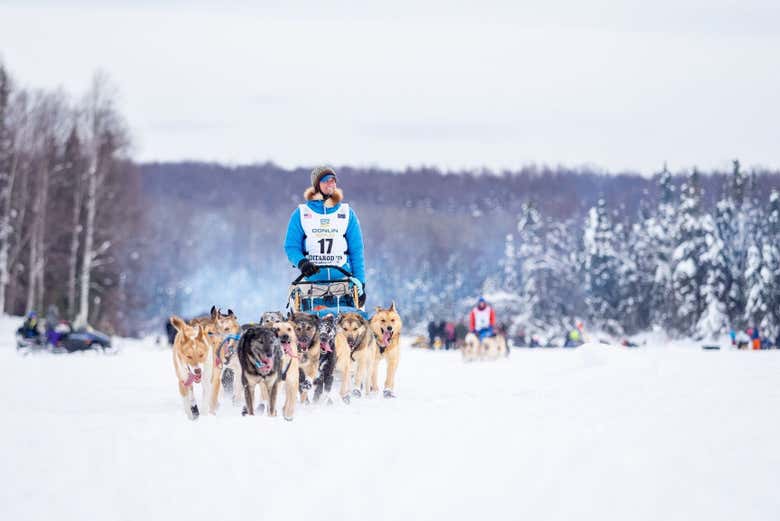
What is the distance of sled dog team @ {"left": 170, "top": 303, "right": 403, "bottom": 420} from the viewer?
23.3 ft

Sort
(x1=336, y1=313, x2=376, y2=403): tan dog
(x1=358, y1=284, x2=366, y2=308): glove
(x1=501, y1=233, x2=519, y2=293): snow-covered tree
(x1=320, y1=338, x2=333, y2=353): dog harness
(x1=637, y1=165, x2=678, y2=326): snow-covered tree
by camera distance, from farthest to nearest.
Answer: (x1=501, y1=233, x2=519, y2=293): snow-covered tree < (x1=637, y1=165, x2=678, y2=326): snow-covered tree < (x1=358, y1=284, x2=366, y2=308): glove < (x1=336, y1=313, x2=376, y2=403): tan dog < (x1=320, y1=338, x2=333, y2=353): dog harness

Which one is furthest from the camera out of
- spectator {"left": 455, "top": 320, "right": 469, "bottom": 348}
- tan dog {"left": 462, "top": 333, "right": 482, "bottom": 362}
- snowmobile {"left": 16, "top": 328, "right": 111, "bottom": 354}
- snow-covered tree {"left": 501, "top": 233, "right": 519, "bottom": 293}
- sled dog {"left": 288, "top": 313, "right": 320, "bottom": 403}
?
snow-covered tree {"left": 501, "top": 233, "right": 519, "bottom": 293}

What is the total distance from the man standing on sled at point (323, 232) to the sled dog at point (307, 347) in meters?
0.68

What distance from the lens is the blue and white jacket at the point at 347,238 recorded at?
8.75 metres

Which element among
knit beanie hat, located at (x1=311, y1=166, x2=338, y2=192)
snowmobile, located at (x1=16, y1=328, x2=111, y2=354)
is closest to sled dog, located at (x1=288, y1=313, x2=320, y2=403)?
knit beanie hat, located at (x1=311, y1=166, x2=338, y2=192)

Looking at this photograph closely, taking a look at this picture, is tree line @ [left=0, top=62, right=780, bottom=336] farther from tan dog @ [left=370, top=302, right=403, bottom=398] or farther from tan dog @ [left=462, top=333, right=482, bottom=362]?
tan dog @ [left=462, top=333, right=482, bottom=362]

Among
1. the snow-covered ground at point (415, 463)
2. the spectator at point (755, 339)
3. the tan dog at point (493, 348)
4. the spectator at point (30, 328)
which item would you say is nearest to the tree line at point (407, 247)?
the snow-covered ground at point (415, 463)

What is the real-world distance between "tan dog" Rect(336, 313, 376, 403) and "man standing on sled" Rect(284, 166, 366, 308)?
376mm

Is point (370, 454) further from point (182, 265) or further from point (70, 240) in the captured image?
point (182, 265)

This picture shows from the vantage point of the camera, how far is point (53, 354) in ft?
79.6

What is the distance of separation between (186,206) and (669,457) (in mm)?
115196

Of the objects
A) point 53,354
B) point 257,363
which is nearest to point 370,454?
point 257,363

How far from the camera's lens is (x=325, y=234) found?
28.7 feet

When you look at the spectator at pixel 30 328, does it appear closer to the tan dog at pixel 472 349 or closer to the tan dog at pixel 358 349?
the tan dog at pixel 472 349
